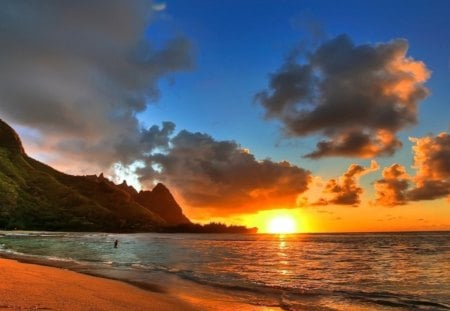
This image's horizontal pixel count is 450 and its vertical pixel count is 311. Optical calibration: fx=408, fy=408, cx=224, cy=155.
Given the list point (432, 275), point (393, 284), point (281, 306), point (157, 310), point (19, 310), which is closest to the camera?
point (19, 310)

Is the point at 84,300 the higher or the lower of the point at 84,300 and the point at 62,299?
the lower

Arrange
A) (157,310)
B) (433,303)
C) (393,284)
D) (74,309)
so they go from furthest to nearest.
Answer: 1. (393,284)
2. (433,303)
3. (157,310)
4. (74,309)

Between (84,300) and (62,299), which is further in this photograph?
(84,300)

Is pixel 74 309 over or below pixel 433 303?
over

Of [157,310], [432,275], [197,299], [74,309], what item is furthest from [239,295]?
[432,275]

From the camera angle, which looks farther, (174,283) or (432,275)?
(432,275)

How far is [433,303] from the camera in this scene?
25.1 metres

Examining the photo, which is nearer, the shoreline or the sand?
the sand

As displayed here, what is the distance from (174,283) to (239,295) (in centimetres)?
654

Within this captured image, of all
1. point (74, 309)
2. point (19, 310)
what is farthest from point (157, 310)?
point (19, 310)

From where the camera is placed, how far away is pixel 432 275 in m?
40.7

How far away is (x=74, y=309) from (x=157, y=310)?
401cm

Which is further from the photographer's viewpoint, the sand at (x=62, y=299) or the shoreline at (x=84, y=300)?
the shoreline at (x=84, y=300)

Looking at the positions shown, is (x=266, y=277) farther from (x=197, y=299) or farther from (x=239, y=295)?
(x=197, y=299)
